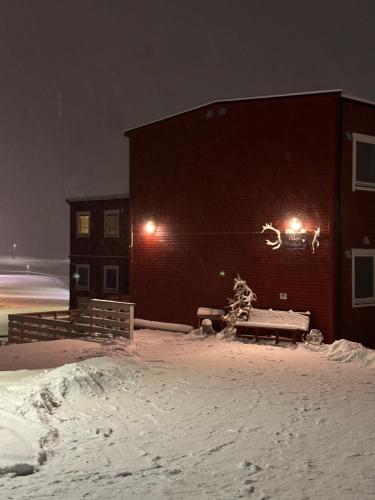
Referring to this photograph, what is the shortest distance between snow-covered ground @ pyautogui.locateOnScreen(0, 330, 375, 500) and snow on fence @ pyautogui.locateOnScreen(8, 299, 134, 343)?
10.9 feet

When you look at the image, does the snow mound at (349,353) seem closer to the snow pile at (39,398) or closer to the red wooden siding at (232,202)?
the red wooden siding at (232,202)

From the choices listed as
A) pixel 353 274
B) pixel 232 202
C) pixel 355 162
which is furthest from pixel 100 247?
pixel 355 162

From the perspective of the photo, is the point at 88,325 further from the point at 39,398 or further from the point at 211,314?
the point at 39,398

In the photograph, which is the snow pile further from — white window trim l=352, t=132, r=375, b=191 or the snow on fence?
white window trim l=352, t=132, r=375, b=191

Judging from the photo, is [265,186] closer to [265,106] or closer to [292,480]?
[265,106]

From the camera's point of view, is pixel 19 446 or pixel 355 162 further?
pixel 355 162

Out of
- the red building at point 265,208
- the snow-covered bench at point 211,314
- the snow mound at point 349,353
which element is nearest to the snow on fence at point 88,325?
the snow-covered bench at point 211,314

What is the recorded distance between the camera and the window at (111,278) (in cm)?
2553

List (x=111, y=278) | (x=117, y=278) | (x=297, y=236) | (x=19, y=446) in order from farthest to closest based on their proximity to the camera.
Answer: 1. (x=111, y=278)
2. (x=117, y=278)
3. (x=297, y=236)
4. (x=19, y=446)

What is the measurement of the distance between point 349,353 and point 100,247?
50.7ft

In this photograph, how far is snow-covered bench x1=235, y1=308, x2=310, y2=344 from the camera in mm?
14953

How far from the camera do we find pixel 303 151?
51.5 feet

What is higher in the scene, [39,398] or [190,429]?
[39,398]

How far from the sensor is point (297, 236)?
15461 mm
